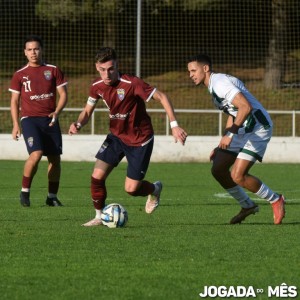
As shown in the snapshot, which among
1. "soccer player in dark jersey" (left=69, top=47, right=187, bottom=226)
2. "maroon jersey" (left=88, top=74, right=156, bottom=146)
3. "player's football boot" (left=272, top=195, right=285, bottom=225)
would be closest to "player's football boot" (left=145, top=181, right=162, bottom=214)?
"soccer player in dark jersey" (left=69, top=47, right=187, bottom=226)

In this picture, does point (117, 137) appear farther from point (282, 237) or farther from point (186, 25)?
point (186, 25)

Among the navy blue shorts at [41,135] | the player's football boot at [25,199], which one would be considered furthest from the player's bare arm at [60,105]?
the player's football boot at [25,199]

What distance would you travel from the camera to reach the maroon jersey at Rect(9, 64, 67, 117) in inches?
543

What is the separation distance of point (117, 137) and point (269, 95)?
58.5 feet

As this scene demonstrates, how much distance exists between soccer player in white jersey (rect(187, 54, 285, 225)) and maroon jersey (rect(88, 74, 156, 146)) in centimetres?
58

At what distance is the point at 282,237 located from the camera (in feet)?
32.4

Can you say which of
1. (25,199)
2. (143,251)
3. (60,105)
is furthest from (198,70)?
(25,199)

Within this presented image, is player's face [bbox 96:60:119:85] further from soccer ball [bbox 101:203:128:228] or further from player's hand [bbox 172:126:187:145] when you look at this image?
soccer ball [bbox 101:203:128:228]

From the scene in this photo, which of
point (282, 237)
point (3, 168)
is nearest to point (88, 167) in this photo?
point (3, 168)

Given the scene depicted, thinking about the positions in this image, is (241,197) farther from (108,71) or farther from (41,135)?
(41,135)

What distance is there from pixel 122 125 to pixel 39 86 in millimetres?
2997

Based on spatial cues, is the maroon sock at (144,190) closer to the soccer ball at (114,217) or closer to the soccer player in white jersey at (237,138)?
the soccer ball at (114,217)

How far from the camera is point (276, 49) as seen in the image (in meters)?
28.9

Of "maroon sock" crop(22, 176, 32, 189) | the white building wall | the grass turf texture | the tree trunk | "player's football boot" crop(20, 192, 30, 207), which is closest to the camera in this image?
the grass turf texture
